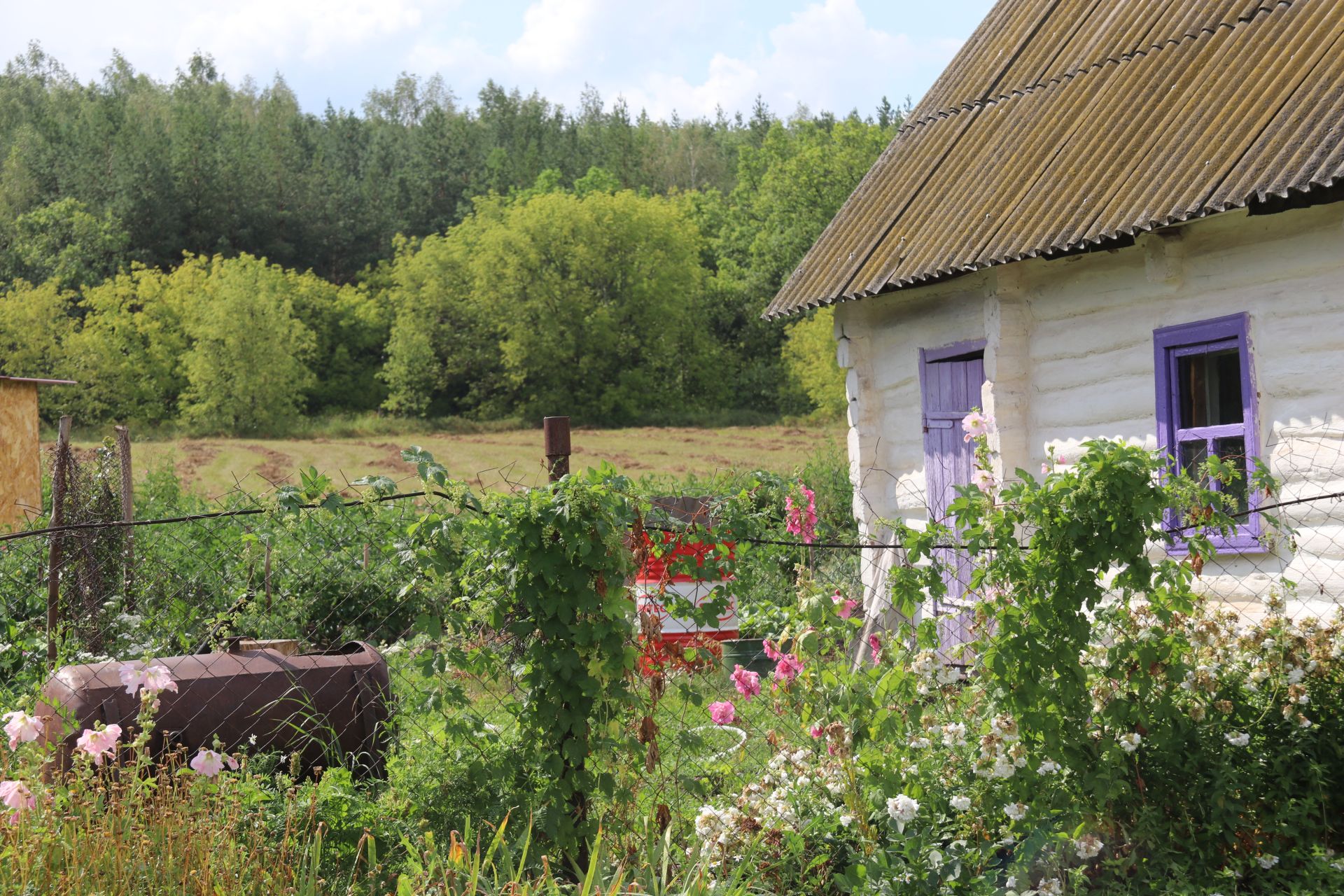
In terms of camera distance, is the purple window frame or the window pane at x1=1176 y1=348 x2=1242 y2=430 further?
the window pane at x1=1176 y1=348 x2=1242 y2=430

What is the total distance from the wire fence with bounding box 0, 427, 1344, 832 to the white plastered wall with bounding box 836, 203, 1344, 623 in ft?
0.13

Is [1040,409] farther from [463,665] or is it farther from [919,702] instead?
[463,665]

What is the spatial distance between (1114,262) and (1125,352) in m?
0.56

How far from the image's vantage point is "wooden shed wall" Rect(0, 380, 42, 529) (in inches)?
413

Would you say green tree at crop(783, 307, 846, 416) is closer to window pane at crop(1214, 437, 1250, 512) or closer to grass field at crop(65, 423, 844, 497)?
grass field at crop(65, 423, 844, 497)

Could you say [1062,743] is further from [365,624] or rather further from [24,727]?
[365,624]

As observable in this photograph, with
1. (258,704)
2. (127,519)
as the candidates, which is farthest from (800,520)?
(127,519)

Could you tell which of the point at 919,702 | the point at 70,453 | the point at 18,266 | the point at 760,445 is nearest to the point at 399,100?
the point at 18,266

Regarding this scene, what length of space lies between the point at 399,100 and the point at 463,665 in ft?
281

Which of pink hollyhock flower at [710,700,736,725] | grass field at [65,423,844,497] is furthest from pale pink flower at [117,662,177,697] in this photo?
grass field at [65,423,844,497]

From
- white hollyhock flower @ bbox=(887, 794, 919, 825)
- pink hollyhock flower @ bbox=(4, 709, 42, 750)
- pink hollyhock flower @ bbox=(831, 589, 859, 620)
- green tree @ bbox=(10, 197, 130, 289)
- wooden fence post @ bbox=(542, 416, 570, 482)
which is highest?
green tree @ bbox=(10, 197, 130, 289)

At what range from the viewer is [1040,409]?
7543 millimetres

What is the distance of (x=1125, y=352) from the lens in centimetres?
694

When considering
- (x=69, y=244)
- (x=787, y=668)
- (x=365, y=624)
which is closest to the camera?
(x=787, y=668)
